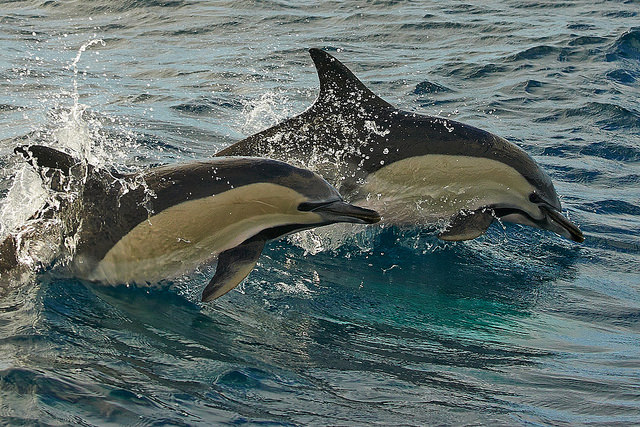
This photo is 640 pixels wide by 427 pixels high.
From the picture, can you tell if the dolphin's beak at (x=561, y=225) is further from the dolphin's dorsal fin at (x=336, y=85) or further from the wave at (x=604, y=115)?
the wave at (x=604, y=115)

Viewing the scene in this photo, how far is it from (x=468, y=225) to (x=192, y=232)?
2634 millimetres

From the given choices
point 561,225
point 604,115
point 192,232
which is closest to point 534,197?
point 561,225

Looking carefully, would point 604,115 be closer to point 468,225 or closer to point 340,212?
point 468,225

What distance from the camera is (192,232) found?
5.98 m

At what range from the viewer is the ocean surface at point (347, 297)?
4.61 m

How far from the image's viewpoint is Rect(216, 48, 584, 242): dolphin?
7480 mm

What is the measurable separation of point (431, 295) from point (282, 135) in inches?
70.6

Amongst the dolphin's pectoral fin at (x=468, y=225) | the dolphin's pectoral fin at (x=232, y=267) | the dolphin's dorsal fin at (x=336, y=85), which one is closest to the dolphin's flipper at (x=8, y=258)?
the dolphin's pectoral fin at (x=232, y=267)

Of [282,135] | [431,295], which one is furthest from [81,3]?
[431,295]

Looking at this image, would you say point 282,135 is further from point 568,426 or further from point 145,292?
point 568,426

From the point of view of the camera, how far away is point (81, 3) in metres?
21.3

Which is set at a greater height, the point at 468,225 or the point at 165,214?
the point at 165,214

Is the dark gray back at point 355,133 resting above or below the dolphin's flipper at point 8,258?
above

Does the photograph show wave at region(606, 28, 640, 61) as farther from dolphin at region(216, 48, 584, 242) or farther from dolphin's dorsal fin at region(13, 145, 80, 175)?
dolphin's dorsal fin at region(13, 145, 80, 175)
